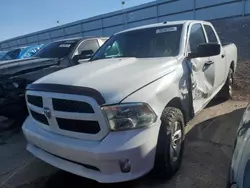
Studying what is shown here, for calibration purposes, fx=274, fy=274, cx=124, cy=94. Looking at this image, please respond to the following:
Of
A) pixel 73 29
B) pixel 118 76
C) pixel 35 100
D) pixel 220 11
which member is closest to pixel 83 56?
pixel 35 100

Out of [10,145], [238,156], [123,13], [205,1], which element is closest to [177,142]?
[238,156]

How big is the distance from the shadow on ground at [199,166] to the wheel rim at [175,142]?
0.25 m

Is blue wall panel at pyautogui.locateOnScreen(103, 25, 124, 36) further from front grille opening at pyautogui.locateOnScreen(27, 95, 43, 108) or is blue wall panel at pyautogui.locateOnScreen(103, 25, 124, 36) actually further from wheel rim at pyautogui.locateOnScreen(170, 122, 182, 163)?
wheel rim at pyautogui.locateOnScreen(170, 122, 182, 163)

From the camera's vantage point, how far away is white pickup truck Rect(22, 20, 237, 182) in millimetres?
2529

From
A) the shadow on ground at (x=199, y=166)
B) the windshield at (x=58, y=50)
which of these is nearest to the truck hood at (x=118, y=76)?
the shadow on ground at (x=199, y=166)

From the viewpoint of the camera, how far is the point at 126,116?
2557mm

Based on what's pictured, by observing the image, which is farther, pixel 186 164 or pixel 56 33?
pixel 56 33

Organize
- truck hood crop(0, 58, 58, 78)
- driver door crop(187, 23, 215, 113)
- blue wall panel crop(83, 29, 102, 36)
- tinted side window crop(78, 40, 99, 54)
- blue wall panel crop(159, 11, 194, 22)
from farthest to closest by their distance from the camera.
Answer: blue wall panel crop(83, 29, 102, 36), blue wall panel crop(159, 11, 194, 22), tinted side window crop(78, 40, 99, 54), truck hood crop(0, 58, 58, 78), driver door crop(187, 23, 215, 113)

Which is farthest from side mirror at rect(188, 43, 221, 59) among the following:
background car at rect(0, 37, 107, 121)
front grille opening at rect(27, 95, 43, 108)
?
background car at rect(0, 37, 107, 121)

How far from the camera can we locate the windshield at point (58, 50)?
6.20 m

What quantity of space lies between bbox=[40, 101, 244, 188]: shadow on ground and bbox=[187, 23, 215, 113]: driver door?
518 millimetres

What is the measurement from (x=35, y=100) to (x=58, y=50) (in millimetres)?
3449

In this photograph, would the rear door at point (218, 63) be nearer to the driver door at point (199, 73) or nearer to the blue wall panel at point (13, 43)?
the driver door at point (199, 73)

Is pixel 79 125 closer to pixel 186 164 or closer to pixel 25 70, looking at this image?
pixel 186 164
